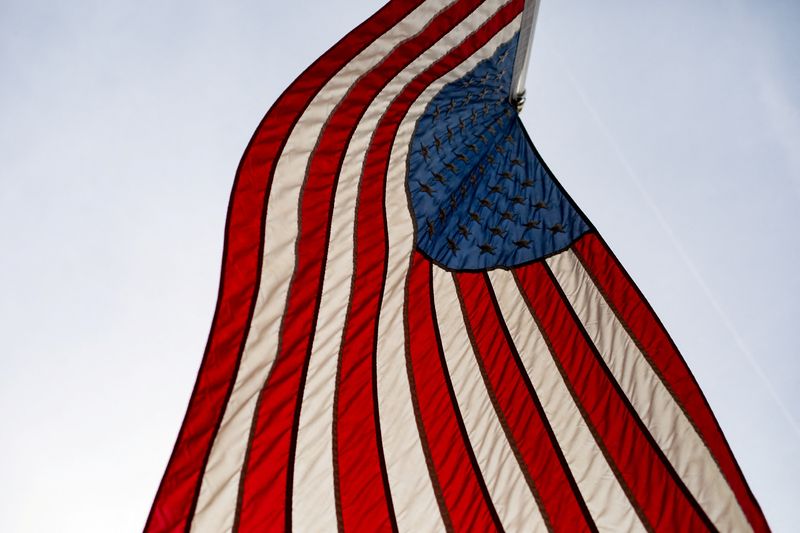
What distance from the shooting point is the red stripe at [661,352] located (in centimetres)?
289

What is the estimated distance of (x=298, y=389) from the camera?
2840 millimetres

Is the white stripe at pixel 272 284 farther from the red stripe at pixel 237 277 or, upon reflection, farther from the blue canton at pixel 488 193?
the blue canton at pixel 488 193

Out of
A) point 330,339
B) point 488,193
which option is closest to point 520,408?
point 330,339

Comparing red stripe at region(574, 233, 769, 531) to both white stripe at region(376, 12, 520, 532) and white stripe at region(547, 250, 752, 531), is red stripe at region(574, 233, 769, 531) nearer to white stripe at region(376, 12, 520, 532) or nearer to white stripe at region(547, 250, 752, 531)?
white stripe at region(547, 250, 752, 531)

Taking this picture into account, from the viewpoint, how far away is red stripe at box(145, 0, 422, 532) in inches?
96.5

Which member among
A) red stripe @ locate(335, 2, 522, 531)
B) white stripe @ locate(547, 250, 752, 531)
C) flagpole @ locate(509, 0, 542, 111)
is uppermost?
flagpole @ locate(509, 0, 542, 111)

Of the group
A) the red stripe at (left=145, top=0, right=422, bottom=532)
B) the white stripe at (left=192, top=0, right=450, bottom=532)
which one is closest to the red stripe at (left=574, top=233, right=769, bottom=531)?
the white stripe at (left=192, top=0, right=450, bottom=532)

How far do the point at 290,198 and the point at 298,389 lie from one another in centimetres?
85

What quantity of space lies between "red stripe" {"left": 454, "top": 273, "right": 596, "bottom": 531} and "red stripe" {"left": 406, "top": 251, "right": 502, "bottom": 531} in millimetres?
222

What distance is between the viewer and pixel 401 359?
3.29 meters

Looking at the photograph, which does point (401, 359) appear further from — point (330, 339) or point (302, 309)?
point (302, 309)

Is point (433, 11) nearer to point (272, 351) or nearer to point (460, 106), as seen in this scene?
point (460, 106)

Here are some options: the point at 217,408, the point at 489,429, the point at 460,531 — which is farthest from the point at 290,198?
the point at 460,531

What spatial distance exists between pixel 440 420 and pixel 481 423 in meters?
0.21
